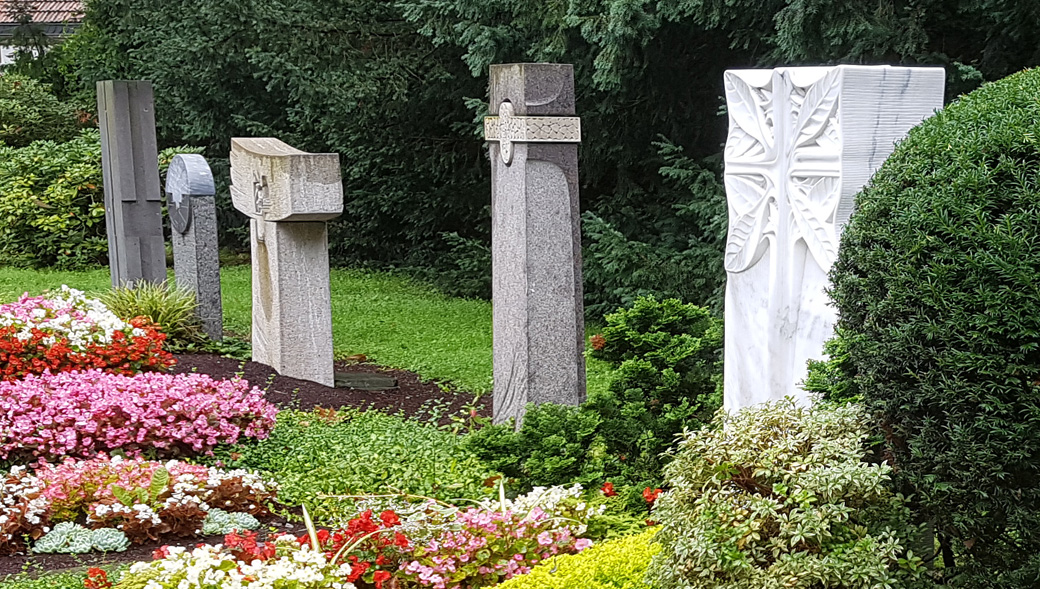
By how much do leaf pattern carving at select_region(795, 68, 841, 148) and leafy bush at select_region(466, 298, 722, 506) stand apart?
5.27 ft

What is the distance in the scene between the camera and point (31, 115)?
1903 centimetres

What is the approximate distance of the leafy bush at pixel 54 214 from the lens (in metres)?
16.2


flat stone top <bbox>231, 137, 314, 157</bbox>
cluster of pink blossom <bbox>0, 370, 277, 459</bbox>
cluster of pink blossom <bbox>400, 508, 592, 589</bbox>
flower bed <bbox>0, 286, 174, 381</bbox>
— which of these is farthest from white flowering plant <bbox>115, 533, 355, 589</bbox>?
flat stone top <bbox>231, 137, 314, 157</bbox>

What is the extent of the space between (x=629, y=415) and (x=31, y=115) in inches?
645

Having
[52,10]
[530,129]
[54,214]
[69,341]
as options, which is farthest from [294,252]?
[52,10]

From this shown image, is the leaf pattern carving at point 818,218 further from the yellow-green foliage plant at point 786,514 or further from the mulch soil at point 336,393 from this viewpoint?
the mulch soil at point 336,393

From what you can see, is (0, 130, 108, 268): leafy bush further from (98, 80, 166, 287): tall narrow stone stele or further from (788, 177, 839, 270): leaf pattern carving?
(788, 177, 839, 270): leaf pattern carving

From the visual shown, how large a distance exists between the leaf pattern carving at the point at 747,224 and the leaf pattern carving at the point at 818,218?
0.30 m

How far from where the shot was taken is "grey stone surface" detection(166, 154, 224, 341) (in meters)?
10.1

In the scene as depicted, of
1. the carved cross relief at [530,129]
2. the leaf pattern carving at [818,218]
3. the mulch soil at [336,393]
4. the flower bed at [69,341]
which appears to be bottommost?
the mulch soil at [336,393]

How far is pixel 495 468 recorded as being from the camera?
5.78 metres

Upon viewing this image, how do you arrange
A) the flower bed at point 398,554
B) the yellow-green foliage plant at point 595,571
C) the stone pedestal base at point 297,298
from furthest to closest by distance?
the stone pedestal base at point 297,298 → the flower bed at point 398,554 → the yellow-green foliage plant at point 595,571

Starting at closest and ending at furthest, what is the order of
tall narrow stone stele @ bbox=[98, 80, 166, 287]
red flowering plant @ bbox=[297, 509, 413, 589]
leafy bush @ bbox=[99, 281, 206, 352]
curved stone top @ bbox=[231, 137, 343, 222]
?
red flowering plant @ bbox=[297, 509, 413, 589] < curved stone top @ bbox=[231, 137, 343, 222] < leafy bush @ bbox=[99, 281, 206, 352] < tall narrow stone stele @ bbox=[98, 80, 166, 287]

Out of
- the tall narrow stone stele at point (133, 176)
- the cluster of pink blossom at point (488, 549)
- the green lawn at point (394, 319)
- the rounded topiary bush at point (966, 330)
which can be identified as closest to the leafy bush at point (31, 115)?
the green lawn at point (394, 319)
